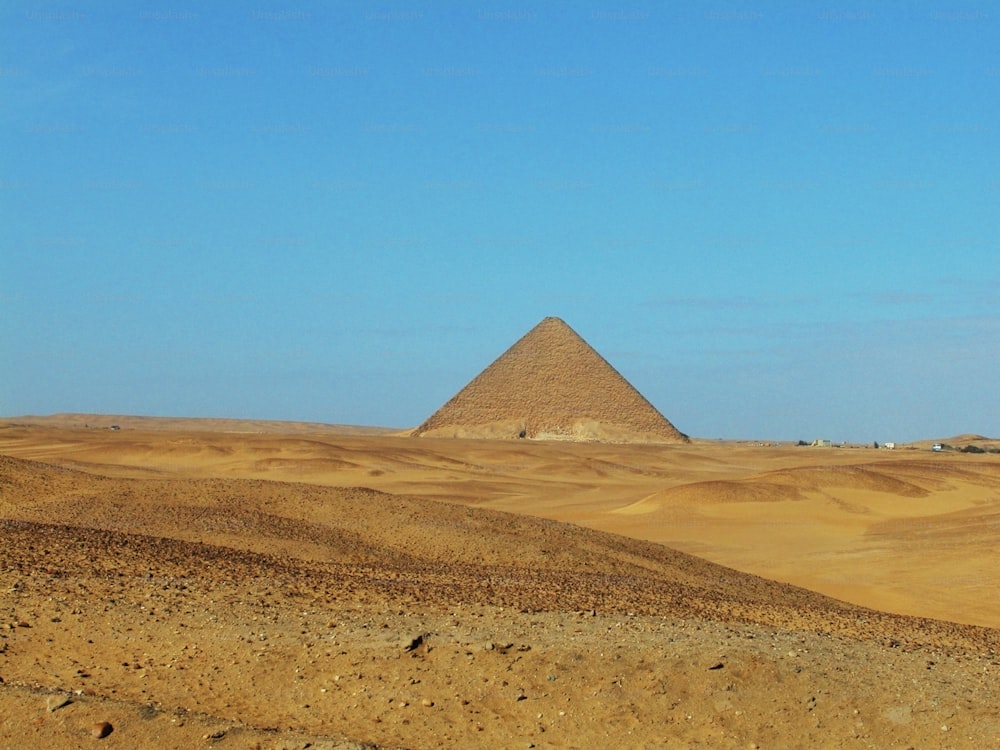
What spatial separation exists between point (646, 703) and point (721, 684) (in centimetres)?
48

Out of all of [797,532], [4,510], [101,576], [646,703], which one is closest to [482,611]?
[646,703]

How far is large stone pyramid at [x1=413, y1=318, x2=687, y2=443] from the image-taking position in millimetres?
101625

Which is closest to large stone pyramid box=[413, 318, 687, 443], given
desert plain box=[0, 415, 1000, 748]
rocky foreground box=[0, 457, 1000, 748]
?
desert plain box=[0, 415, 1000, 748]

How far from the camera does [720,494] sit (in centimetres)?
3023

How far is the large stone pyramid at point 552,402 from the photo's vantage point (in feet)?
333

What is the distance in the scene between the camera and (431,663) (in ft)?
21.6

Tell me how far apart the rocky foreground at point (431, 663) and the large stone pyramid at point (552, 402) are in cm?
9082

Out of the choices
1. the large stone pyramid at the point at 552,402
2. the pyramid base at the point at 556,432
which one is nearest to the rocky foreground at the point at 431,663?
the pyramid base at the point at 556,432

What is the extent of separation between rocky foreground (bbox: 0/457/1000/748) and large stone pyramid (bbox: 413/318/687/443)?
298 feet

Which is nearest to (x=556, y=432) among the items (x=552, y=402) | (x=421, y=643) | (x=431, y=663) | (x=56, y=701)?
(x=552, y=402)

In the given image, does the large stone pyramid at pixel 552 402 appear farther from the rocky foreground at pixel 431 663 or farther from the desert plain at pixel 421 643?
the rocky foreground at pixel 431 663

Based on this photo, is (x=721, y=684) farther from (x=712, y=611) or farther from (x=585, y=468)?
(x=585, y=468)

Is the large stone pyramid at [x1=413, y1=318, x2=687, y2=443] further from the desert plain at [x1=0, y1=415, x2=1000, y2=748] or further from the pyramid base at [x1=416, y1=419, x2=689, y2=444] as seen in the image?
the desert plain at [x1=0, y1=415, x2=1000, y2=748]

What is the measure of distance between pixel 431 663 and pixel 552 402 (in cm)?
9869
